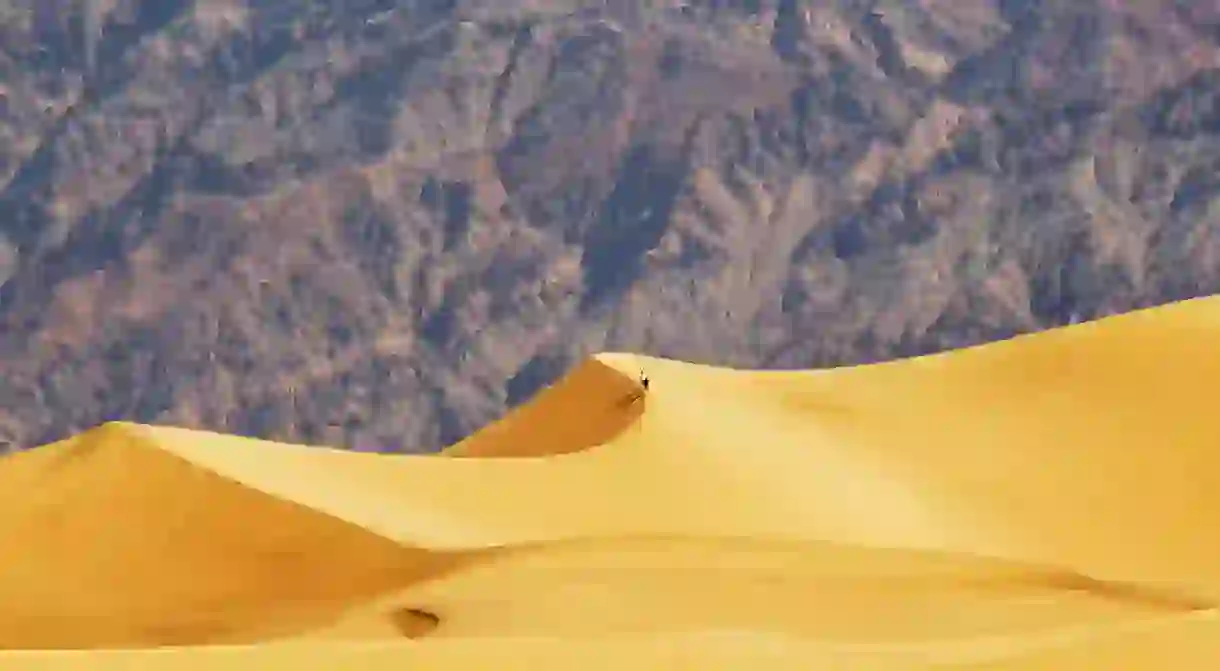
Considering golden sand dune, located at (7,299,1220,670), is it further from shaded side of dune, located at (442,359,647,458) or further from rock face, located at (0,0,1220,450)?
rock face, located at (0,0,1220,450)

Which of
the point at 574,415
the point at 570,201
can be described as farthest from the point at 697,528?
the point at 570,201

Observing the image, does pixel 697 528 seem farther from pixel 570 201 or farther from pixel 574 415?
pixel 570 201

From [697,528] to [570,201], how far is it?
73.2 metres

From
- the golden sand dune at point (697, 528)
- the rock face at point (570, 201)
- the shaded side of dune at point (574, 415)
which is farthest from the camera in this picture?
the rock face at point (570, 201)

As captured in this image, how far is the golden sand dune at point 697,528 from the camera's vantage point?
8.84 m

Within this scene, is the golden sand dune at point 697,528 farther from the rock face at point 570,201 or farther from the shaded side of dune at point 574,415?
the rock face at point 570,201

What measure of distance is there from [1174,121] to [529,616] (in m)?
77.5

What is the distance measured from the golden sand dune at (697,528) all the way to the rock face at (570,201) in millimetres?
61322

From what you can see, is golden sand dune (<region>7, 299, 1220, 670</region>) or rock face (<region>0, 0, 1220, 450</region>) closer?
golden sand dune (<region>7, 299, 1220, 670</region>)

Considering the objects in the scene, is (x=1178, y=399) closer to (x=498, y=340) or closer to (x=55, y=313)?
(x=498, y=340)

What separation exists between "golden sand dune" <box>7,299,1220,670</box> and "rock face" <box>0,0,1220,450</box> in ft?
201

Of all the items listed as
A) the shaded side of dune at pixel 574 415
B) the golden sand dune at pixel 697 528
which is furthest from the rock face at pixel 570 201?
the golden sand dune at pixel 697 528

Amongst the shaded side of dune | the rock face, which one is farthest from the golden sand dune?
the rock face

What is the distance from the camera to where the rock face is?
3270 inches
